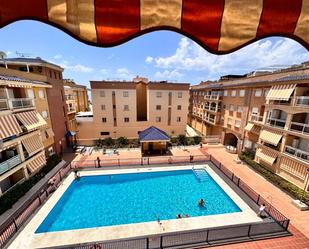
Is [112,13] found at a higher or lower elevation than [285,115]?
higher

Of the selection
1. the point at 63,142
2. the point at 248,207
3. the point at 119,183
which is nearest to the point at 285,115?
the point at 248,207

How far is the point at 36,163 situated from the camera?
15.7 meters

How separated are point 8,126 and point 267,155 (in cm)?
2583

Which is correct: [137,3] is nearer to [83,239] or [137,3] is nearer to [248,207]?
[83,239]

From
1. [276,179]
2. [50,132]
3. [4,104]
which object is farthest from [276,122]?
[50,132]

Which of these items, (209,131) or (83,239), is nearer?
(83,239)

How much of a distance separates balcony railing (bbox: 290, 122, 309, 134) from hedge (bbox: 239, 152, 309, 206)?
205 inches

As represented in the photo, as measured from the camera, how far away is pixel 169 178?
57.5 ft

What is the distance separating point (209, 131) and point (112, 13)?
33072 millimetres

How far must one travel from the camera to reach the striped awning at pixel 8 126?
11.8 m

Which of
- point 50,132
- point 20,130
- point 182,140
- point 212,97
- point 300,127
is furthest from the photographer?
point 212,97

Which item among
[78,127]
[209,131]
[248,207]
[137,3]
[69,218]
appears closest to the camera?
[137,3]

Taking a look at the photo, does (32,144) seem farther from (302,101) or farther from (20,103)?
(302,101)

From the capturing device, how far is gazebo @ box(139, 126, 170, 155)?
869 inches
